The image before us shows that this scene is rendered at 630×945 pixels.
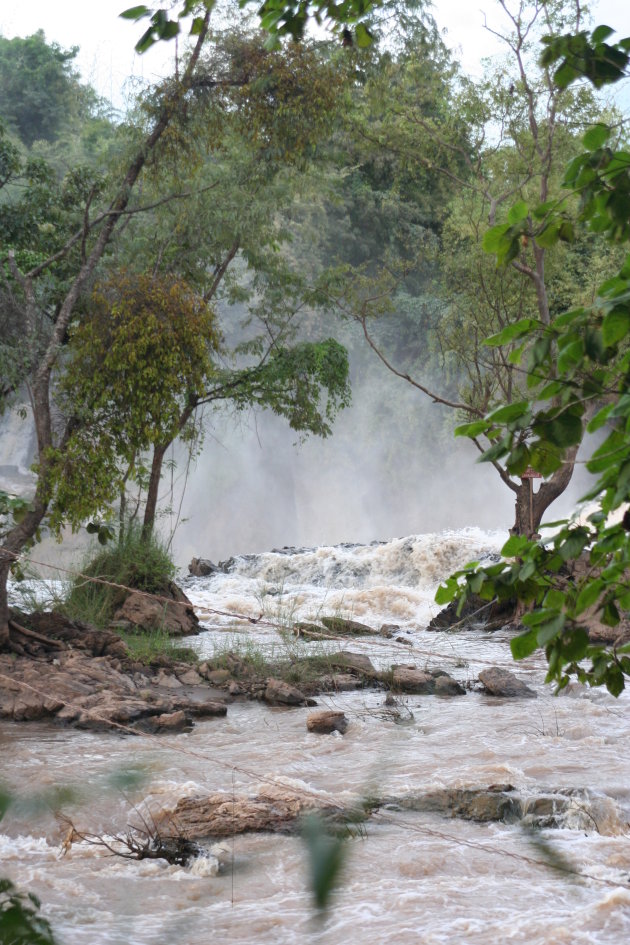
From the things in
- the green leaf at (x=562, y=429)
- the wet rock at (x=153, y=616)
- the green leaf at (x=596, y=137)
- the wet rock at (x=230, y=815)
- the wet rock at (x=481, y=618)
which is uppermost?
the wet rock at (x=481, y=618)

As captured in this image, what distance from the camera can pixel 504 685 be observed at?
7.97 metres

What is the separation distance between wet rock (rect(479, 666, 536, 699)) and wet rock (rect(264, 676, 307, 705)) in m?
1.71

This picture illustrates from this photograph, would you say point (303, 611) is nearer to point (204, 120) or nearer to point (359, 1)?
point (204, 120)

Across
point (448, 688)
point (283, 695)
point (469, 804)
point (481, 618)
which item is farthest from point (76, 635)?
point (481, 618)

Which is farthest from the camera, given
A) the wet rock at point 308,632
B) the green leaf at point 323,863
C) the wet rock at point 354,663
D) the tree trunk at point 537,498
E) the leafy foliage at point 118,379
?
the tree trunk at point 537,498

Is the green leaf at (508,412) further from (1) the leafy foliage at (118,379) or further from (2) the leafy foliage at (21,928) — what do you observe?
(1) the leafy foliage at (118,379)

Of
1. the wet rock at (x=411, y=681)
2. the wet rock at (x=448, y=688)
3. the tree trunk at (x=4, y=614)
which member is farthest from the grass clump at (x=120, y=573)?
the wet rock at (x=448, y=688)

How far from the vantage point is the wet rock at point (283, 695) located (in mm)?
7438

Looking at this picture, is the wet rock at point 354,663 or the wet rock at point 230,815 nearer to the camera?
the wet rock at point 230,815

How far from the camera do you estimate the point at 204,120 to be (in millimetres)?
8742

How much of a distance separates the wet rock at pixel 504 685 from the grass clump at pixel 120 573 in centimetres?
422

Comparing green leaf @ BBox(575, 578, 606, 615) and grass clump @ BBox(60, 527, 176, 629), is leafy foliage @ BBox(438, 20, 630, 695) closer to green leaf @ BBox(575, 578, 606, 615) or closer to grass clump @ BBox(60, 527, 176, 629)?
green leaf @ BBox(575, 578, 606, 615)

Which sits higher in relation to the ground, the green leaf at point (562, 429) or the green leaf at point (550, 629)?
the green leaf at point (562, 429)

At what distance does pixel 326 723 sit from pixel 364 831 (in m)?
2.24
